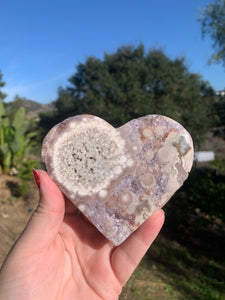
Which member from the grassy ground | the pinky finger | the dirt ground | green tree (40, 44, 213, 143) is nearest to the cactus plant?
the dirt ground

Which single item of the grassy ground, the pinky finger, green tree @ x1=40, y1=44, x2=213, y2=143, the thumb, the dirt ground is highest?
green tree @ x1=40, y1=44, x2=213, y2=143

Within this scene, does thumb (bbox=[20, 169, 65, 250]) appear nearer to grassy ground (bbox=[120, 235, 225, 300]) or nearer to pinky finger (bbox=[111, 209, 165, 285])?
pinky finger (bbox=[111, 209, 165, 285])

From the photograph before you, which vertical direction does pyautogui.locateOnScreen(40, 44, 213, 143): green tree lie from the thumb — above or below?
above

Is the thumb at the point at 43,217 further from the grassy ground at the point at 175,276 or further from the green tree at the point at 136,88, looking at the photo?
the green tree at the point at 136,88

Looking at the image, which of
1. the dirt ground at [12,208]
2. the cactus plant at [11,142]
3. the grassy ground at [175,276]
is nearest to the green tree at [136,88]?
the cactus plant at [11,142]

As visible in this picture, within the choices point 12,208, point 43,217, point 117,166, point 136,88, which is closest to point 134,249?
point 117,166

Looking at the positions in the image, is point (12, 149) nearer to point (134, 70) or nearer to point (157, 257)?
point (157, 257)
